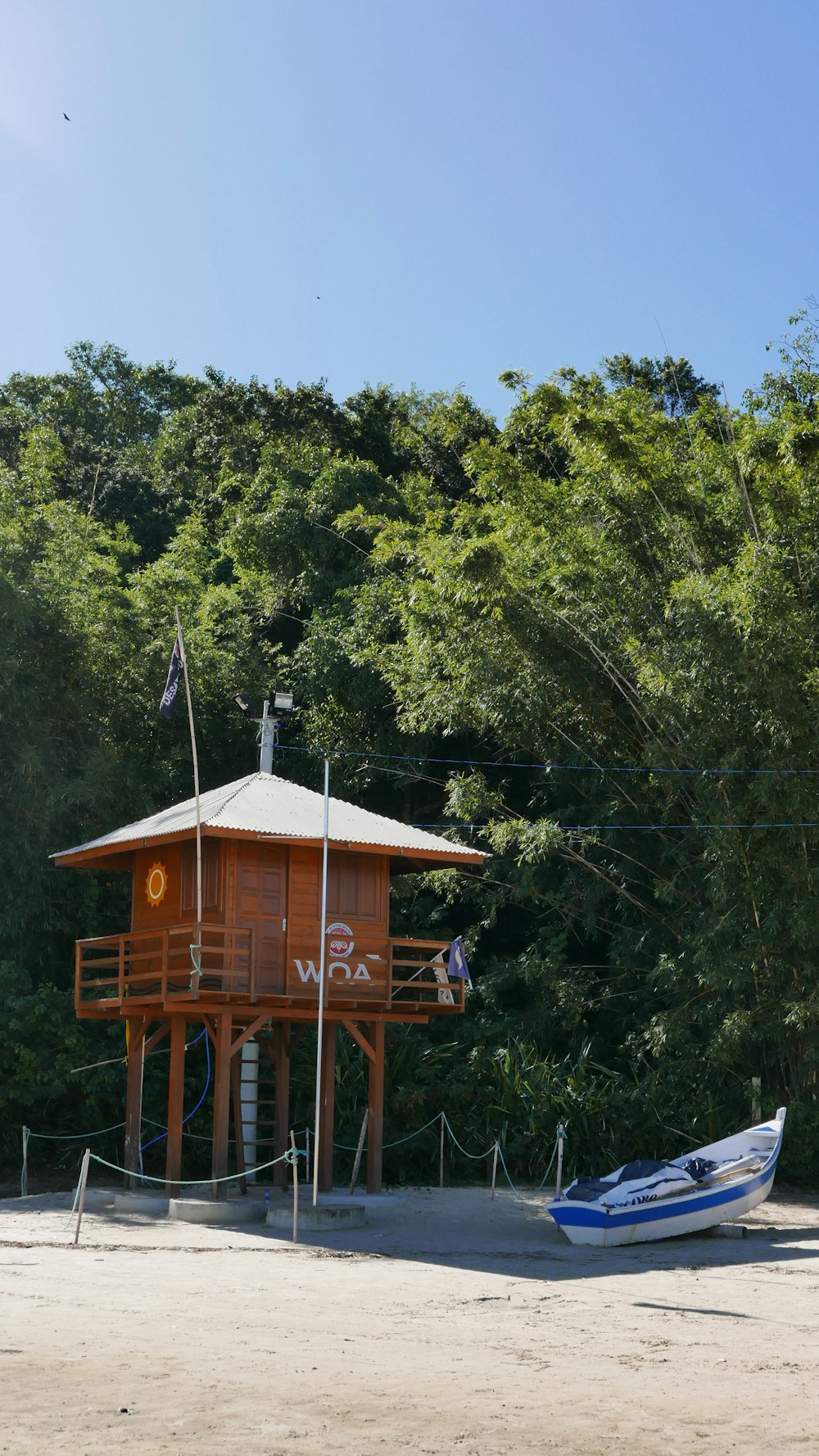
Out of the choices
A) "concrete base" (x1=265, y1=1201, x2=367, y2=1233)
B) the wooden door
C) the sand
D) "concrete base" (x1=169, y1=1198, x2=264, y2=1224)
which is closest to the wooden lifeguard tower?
the wooden door

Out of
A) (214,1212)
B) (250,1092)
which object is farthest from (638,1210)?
(250,1092)

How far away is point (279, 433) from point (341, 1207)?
23.6m

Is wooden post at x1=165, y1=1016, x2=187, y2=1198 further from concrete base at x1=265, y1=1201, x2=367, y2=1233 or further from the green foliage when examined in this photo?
the green foliage

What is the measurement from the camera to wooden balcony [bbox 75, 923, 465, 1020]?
18266 millimetres

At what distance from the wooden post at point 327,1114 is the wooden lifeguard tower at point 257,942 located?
0.11 ft

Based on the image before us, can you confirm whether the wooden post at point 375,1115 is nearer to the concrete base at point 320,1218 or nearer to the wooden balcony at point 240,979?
the wooden balcony at point 240,979

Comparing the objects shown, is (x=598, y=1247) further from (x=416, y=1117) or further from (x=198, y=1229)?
(x=416, y=1117)

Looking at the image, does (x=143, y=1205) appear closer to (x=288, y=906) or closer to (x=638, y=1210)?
(x=288, y=906)

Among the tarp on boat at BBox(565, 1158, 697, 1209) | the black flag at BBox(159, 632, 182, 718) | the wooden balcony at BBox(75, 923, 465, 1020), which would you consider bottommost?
the tarp on boat at BBox(565, 1158, 697, 1209)

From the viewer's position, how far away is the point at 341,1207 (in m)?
17.1

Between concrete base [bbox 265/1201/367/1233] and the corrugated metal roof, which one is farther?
the corrugated metal roof

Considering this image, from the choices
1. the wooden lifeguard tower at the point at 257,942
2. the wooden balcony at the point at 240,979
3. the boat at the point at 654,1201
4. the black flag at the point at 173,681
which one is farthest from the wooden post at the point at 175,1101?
the boat at the point at 654,1201

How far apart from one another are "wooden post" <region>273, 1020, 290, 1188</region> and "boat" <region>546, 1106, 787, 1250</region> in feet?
17.2

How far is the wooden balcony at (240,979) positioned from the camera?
59.9 feet
